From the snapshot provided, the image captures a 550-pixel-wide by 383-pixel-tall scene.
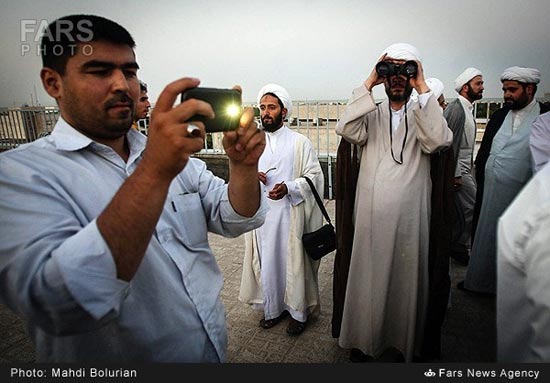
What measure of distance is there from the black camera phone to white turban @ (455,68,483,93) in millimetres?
3808

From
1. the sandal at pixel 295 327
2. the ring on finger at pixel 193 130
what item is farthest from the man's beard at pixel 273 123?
the ring on finger at pixel 193 130

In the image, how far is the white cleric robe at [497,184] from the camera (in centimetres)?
258

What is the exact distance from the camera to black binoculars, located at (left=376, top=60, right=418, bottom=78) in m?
1.75

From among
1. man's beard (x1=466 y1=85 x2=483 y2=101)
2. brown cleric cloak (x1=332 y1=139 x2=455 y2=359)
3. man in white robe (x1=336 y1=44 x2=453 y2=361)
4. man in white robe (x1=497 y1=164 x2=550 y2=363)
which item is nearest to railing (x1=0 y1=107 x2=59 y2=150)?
brown cleric cloak (x1=332 y1=139 x2=455 y2=359)

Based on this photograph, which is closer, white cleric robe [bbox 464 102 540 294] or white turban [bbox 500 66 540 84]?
white cleric robe [bbox 464 102 540 294]

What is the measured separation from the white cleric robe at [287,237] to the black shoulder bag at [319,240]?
85mm

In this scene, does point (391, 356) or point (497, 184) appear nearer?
point (391, 356)

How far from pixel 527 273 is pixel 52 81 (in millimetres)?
1400

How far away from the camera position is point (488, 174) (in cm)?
281

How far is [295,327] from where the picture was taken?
2352mm

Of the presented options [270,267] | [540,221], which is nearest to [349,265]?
[270,267]

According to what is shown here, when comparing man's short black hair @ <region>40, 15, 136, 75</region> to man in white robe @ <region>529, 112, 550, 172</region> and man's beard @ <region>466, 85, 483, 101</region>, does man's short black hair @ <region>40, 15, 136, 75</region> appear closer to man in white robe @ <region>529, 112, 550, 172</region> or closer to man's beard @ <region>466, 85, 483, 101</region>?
man in white robe @ <region>529, 112, 550, 172</region>

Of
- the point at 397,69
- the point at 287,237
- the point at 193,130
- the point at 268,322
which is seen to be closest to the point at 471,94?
the point at 397,69

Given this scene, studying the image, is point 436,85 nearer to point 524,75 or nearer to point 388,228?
point 524,75
